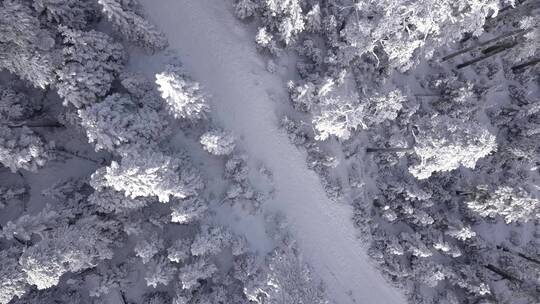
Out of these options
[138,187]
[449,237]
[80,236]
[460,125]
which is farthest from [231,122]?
[449,237]

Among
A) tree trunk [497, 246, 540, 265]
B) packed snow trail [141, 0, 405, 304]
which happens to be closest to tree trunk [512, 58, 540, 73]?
tree trunk [497, 246, 540, 265]

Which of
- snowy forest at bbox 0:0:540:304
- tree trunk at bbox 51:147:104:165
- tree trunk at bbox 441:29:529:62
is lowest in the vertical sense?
tree trunk at bbox 51:147:104:165

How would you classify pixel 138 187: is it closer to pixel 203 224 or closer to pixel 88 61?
pixel 203 224

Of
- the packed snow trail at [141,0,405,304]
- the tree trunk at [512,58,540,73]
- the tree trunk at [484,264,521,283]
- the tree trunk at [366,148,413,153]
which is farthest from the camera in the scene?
the tree trunk at [512,58,540,73]

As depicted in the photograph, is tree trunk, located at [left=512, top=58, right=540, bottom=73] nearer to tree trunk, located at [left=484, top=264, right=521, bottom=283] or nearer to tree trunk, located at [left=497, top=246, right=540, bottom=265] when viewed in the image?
tree trunk, located at [left=497, top=246, right=540, bottom=265]

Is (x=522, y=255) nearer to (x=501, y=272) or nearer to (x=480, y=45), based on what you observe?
(x=501, y=272)

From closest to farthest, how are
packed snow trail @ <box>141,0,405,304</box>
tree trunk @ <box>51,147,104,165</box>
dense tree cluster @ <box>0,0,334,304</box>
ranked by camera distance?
dense tree cluster @ <box>0,0,334,304</box>, tree trunk @ <box>51,147,104,165</box>, packed snow trail @ <box>141,0,405,304</box>
